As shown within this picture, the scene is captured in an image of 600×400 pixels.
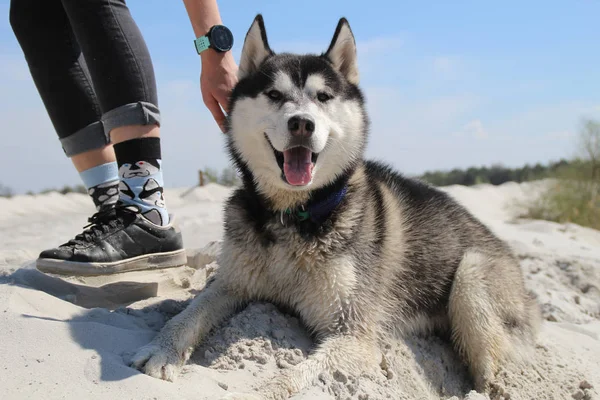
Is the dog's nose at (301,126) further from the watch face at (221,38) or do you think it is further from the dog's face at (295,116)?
the watch face at (221,38)

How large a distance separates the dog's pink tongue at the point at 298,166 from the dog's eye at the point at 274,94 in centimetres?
30

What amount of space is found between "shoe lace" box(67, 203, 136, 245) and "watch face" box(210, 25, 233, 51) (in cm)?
112

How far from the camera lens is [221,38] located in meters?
3.24

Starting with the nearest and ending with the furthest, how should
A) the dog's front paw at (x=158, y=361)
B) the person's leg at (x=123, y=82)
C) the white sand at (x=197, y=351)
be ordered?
the white sand at (x=197, y=351)
the dog's front paw at (x=158, y=361)
the person's leg at (x=123, y=82)

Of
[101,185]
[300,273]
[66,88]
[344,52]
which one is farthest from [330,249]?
[66,88]

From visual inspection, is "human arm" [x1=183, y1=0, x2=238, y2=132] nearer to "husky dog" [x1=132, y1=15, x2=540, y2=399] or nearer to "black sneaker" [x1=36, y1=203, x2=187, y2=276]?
"husky dog" [x1=132, y1=15, x2=540, y2=399]

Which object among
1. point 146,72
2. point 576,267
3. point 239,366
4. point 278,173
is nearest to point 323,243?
point 278,173

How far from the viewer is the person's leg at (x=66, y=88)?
3.29 m

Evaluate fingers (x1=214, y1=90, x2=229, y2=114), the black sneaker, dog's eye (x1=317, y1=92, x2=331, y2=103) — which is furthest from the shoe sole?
dog's eye (x1=317, y1=92, x2=331, y2=103)

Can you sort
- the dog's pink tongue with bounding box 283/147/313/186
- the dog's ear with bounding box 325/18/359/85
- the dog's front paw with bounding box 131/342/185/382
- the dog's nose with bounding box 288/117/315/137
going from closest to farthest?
the dog's front paw with bounding box 131/342/185/382, the dog's nose with bounding box 288/117/315/137, the dog's pink tongue with bounding box 283/147/313/186, the dog's ear with bounding box 325/18/359/85

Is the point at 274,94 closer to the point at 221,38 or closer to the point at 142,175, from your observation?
the point at 221,38

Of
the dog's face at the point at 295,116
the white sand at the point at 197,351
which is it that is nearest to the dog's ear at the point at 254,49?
the dog's face at the point at 295,116

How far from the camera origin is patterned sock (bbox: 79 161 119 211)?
→ 11.4 feet

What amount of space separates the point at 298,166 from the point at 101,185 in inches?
60.5
